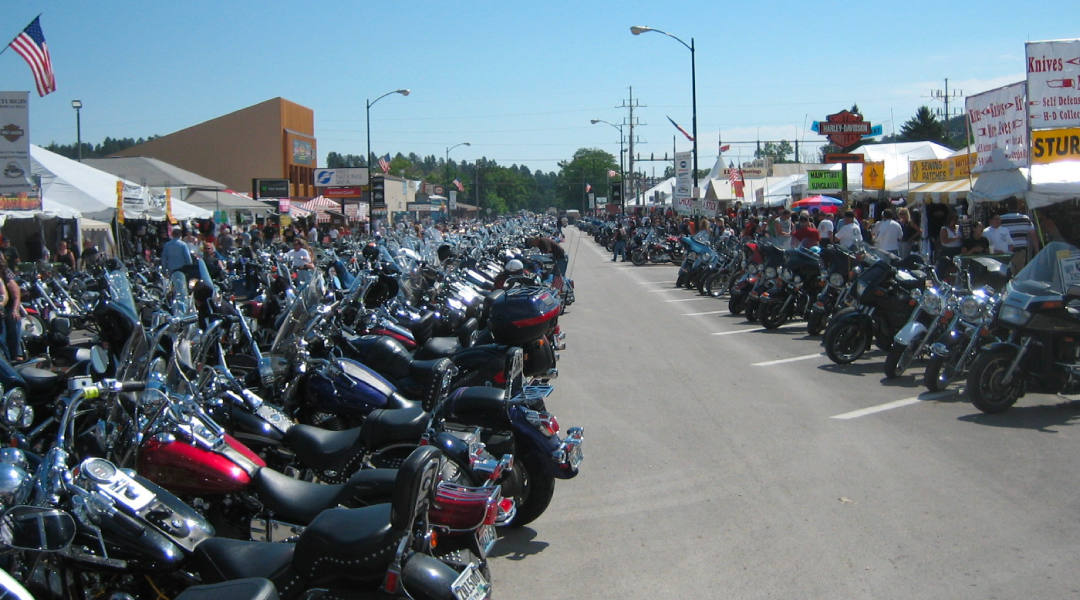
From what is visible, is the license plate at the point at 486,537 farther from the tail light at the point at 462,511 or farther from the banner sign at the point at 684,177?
the banner sign at the point at 684,177

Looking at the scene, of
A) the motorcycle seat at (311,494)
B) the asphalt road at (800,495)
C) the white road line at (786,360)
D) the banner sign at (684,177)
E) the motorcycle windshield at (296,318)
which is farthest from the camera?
the banner sign at (684,177)

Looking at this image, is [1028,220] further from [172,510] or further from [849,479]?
[172,510]

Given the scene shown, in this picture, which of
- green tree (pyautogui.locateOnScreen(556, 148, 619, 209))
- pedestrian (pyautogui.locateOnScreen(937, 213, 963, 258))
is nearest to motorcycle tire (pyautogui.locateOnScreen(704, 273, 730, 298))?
pedestrian (pyautogui.locateOnScreen(937, 213, 963, 258))

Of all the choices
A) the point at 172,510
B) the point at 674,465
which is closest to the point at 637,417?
the point at 674,465

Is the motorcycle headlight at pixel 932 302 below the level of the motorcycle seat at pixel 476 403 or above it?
above

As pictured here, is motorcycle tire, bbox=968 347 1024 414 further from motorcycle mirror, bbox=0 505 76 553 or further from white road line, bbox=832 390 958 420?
motorcycle mirror, bbox=0 505 76 553

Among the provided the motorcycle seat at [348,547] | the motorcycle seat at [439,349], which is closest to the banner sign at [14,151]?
the motorcycle seat at [439,349]

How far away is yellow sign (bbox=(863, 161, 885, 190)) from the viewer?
23.7m

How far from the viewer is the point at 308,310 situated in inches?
252

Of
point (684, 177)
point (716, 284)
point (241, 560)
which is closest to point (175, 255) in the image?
point (241, 560)

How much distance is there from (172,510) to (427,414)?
181 cm

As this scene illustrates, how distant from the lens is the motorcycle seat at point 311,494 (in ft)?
13.0

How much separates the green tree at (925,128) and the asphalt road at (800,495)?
70932 millimetres

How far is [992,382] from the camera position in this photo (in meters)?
7.80
